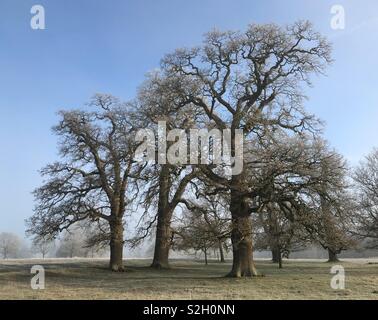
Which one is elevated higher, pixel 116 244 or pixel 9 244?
pixel 116 244

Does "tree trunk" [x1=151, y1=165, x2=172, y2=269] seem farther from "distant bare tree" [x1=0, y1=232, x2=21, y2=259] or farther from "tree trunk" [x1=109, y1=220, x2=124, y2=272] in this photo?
"distant bare tree" [x1=0, y1=232, x2=21, y2=259]

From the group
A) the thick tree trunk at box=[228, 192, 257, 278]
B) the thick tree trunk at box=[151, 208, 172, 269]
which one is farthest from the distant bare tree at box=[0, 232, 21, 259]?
the thick tree trunk at box=[228, 192, 257, 278]

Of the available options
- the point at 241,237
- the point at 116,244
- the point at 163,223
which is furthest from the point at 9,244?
the point at 241,237

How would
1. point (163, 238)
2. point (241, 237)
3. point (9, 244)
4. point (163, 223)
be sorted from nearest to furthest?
point (241, 237) → point (163, 223) → point (163, 238) → point (9, 244)

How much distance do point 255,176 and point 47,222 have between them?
54.2 ft

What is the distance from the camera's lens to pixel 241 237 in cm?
2647

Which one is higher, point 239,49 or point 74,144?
point 239,49

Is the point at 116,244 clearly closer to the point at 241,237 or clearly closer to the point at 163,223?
the point at 163,223

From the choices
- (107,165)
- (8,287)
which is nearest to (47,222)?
(107,165)

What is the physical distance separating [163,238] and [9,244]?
87.7 m

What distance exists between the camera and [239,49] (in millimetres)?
29438

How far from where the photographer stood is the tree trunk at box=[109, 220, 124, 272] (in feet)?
116

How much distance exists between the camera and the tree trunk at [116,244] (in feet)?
116
